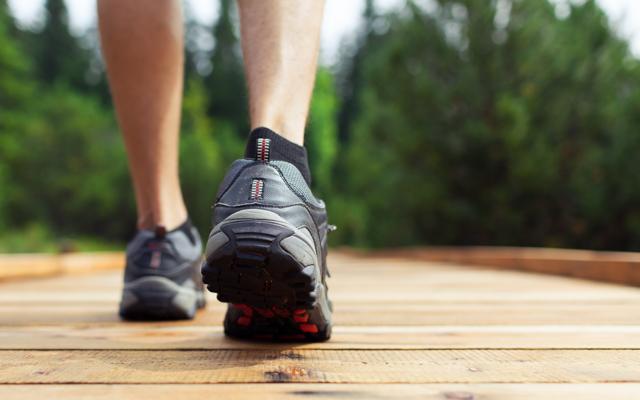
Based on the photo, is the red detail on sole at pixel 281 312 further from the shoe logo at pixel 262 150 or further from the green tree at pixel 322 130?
the green tree at pixel 322 130

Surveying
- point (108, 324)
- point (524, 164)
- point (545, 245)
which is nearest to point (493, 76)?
point (524, 164)

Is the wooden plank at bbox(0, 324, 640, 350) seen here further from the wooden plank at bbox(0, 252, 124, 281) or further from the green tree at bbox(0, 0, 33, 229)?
the green tree at bbox(0, 0, 33, 229)

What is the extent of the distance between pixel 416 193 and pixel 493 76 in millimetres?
2437

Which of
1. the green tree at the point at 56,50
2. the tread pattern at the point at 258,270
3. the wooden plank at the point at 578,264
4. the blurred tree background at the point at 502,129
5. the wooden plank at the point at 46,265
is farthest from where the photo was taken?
the green tree at the point at 56,50

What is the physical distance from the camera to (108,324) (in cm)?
125

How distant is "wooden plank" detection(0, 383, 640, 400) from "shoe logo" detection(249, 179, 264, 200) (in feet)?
0.92

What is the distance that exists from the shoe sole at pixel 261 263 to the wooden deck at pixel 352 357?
89 millimetres

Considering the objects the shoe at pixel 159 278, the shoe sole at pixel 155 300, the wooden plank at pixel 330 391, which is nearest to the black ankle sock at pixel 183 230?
the shoe at pixel 159 278

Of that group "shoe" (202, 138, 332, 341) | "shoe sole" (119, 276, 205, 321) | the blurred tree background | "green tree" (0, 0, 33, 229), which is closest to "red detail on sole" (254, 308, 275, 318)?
"shoe" (202, 138, 332, 341)

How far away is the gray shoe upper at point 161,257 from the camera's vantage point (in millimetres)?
1306

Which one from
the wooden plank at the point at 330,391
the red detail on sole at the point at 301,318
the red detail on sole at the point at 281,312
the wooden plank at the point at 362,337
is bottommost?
the wooden plank at the point at 362,337

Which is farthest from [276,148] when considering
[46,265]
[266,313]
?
[46,265]

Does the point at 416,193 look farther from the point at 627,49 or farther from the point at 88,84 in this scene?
the point at 88,84

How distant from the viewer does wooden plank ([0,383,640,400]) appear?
0.67m
